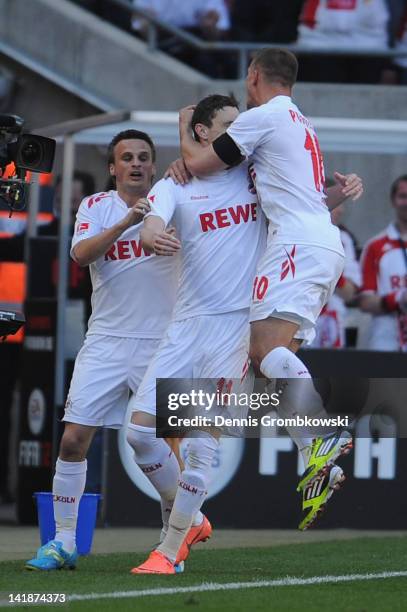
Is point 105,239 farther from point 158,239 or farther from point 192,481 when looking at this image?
point 192,481

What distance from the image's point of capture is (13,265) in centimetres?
1266

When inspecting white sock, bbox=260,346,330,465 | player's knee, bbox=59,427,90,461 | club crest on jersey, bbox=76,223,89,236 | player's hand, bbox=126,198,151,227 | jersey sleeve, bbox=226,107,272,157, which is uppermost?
jersey sleeve, bbox=226,107,272,157

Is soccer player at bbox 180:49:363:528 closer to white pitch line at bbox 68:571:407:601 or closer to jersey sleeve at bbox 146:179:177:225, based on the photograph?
jersey sleeve at bbox 146:179:177:225

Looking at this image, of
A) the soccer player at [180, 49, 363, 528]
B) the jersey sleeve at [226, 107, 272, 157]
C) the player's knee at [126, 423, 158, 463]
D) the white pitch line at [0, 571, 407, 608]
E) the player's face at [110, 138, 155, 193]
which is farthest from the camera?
the player's face at [110, 138, 155, 193]

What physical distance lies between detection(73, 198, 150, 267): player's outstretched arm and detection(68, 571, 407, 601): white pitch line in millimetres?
1732

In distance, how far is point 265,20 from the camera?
15422 mm

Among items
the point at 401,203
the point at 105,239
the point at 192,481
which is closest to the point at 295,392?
the point at 192,481

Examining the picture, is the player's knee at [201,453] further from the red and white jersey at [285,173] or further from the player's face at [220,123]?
the player's face at [220,123]

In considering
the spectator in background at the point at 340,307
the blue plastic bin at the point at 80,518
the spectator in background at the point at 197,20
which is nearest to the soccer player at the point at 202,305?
the blue plastic bin at the point at 80,518

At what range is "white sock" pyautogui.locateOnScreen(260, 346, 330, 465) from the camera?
7.16 metres

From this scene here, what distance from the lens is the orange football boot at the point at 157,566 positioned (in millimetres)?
7500

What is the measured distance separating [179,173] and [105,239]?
0.49 m

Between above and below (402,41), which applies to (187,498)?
below

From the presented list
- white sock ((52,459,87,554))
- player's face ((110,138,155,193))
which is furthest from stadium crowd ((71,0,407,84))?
white sock ((52,459,87,554))
